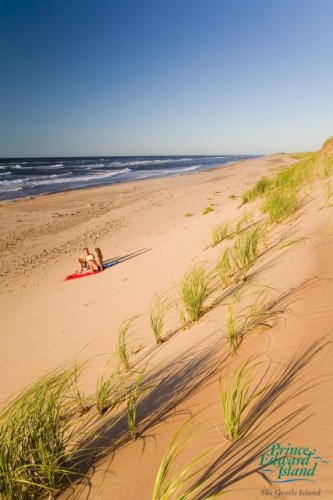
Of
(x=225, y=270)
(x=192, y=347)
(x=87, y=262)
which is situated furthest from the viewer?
(x=87, y=262)

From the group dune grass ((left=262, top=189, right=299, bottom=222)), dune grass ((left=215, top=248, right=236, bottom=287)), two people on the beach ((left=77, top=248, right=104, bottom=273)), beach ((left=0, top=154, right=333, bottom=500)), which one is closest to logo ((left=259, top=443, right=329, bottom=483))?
beach ((left=0, top=154, right=333, bottom=500))

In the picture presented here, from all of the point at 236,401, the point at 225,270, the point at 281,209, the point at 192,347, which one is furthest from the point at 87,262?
the point at 236,401

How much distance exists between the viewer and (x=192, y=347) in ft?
8.91

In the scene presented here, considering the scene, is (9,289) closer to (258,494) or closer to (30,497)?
(30,497)

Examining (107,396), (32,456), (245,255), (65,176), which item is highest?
(65,176)

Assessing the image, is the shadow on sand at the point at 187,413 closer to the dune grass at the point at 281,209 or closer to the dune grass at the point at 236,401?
the dune grass at the point at 236,401

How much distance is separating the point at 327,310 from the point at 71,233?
461 inches

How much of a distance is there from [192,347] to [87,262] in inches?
236

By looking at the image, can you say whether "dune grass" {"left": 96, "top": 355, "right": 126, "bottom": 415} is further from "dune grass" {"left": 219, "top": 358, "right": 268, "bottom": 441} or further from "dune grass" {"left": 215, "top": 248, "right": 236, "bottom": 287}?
"dune grass" {"left": 215, "top": 248, "right": 236, "bottom": 287}

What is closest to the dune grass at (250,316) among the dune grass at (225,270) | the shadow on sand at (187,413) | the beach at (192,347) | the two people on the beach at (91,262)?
the beach at (192,347)

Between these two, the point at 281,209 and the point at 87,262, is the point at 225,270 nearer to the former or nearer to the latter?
the point at 281,209

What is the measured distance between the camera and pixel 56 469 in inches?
61.9

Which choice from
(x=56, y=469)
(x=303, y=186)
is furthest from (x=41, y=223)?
(x=56, y=469)

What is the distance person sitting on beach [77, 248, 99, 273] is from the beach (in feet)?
1.39
